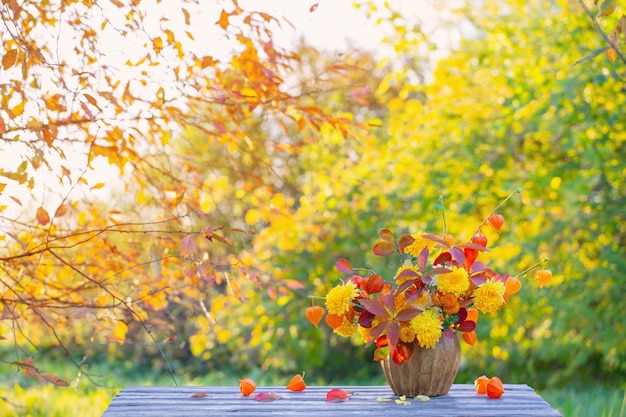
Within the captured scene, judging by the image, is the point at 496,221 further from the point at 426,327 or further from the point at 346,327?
the point at 346,327

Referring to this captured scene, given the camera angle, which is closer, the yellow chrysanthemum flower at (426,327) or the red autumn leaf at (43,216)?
the yellow chrysanthemum flower at (426,327)

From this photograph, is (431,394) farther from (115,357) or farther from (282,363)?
(115,357)

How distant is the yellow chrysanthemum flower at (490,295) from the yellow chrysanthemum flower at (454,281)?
5 cm

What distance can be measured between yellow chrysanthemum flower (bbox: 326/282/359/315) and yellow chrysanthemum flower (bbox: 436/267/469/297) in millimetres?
212

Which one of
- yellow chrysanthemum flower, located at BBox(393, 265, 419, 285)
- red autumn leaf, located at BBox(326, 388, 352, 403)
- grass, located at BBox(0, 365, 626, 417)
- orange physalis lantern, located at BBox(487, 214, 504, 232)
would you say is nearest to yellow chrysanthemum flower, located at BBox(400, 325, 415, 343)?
yellow chrysanthemum flower, located at BBox(393, 265, 419, 285)

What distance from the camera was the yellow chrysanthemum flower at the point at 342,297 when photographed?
1.85 metres

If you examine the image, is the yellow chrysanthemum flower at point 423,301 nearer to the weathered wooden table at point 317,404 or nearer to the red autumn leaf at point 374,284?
the red autumn leaf at point 374,284

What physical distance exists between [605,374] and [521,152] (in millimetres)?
1519

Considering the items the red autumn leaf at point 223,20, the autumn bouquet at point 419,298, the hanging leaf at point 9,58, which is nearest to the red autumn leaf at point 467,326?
the autumn bouquet at point 419,298

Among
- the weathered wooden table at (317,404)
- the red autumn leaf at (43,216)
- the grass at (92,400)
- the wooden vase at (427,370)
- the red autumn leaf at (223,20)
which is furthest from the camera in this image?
the grass at (92,400)

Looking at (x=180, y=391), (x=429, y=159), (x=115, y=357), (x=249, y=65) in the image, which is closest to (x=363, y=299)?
(x=180, y=391)

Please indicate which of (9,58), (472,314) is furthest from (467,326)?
(9,58)

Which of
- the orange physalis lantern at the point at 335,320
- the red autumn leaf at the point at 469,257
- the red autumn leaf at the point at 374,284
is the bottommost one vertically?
the orange physalis lantern at the point at 335,320

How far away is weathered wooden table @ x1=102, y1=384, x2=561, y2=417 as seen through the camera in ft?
5.75
